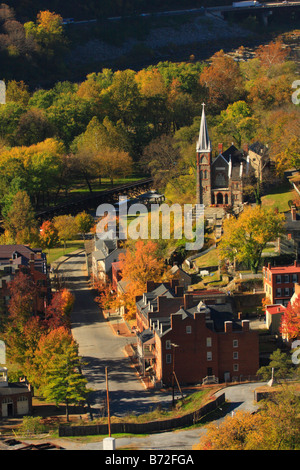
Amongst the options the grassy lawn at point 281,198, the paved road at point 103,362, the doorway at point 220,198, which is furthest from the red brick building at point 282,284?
the doorway at point 220,198

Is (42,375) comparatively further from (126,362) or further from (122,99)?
(122,99)

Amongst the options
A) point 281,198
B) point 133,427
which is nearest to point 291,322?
point 133,427

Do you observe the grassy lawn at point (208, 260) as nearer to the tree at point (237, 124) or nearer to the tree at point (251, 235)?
the tree at point (251, 235)

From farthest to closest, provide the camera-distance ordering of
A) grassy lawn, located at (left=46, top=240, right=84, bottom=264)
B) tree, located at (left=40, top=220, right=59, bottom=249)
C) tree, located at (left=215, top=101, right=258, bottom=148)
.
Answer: tree, located at (left=215, top=101, right=258, bottom=148) → grassy lawn, located at (left=46, top=240, right=84, bottom=264) → tree, located at (left=40, top=220, right=59, bottom=249)

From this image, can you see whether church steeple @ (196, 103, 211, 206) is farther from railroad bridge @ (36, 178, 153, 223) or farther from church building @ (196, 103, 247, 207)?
railroad bridge @ (36, 178, 153, 223)

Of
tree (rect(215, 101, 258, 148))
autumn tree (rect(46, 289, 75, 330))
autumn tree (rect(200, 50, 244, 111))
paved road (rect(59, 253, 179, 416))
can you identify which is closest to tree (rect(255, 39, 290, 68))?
autumn tree (rect(200, 50, 244, 111))

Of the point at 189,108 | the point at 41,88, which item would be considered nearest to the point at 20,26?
the point at 41,88

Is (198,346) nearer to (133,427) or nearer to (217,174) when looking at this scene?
(133,427)
